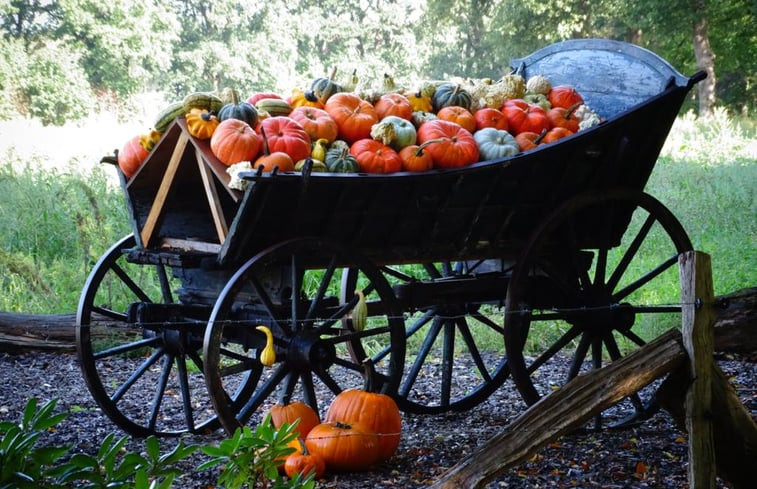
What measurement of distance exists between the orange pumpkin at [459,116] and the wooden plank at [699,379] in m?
2.19

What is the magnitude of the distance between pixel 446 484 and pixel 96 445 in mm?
2771

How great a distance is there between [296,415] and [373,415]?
0.40 metres

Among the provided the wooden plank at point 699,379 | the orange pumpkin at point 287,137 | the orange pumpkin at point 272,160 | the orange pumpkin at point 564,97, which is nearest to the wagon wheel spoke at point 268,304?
the orange pumpkin at point 272,160

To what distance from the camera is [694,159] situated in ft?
48.8

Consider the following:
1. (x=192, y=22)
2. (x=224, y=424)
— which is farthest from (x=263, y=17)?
(x=224, y=424)

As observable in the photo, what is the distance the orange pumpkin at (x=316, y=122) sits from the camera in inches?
199

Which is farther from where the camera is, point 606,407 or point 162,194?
point 162,194

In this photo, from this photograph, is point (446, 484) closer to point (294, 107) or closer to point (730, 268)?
point (294, 107)

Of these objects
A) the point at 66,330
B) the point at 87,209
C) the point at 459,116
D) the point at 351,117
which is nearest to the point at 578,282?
the point at 459,116

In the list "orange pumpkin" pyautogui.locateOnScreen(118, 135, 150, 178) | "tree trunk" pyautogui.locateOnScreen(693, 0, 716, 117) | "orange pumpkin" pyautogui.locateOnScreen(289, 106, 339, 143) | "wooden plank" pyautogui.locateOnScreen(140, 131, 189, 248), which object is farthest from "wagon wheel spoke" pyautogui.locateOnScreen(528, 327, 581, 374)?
"tree trunk" pyautogui.locateOnScreen(693, 0, 716, 117)

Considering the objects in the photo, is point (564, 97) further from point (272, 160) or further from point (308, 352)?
point (308, 352)

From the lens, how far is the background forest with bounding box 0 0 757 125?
20453mm

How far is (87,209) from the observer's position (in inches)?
411

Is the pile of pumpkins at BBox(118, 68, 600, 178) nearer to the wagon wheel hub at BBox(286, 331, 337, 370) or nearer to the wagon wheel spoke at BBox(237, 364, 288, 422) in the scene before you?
the wagon wheel hub at BBox(286, 331, 337, 370)
